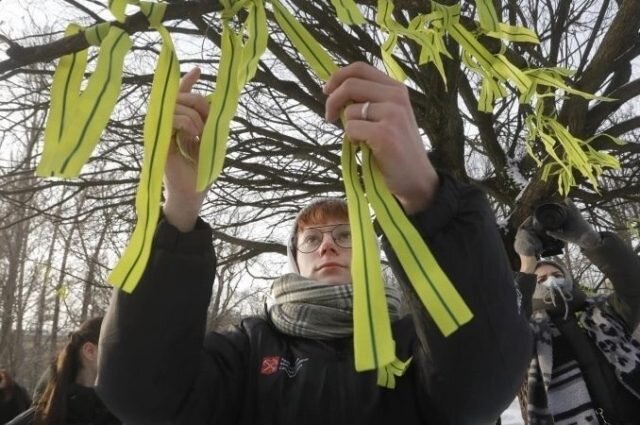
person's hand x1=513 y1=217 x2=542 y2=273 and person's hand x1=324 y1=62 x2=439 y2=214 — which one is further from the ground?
person's hand x1=513 y1=217 x2=542 y2=273

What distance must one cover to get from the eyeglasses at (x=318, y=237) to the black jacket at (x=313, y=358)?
281 millimetres

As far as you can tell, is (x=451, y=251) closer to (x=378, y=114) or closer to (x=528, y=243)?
(x=378, y=114)

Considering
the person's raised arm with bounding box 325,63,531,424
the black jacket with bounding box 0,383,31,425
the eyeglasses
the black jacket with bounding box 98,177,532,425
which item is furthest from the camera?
the black jacket with bounding box 0,383,31,425

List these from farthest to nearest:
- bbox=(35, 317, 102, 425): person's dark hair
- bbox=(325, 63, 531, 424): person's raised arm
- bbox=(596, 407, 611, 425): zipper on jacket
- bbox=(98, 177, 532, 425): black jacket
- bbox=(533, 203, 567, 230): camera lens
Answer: bbox=(35, 317, 102, 425): person's dark hair → bbox=(533, 203, 567, 230): camera lens → bbox=(596, 407, 611, 425): zipper on jacket → bbox=(98, 177, 532, 425): black jacket → bbox=(325, 63, 531, 424): person's raised arm

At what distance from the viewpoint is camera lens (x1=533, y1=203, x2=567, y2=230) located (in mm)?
1923

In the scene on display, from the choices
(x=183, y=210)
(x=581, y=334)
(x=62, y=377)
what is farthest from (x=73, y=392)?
(x=581, y=334)

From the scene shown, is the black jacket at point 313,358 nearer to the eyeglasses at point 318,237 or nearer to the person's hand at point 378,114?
the person's hand at point 378,114

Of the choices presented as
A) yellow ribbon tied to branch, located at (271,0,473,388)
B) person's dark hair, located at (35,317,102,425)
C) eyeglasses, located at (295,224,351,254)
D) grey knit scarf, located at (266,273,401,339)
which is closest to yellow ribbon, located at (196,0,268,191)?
yellow ribbon tied to branch, located at (271,0,473,388)

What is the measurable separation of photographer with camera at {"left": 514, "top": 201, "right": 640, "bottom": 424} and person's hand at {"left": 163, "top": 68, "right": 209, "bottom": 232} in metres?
1.36

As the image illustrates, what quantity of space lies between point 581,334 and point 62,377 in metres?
1.94

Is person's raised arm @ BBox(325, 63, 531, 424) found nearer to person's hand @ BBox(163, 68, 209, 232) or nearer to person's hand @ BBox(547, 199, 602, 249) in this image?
person's hand @ BBox(163, 68, 209, 232)

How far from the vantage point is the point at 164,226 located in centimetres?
84

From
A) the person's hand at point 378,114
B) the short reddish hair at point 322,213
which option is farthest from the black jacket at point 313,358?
the short reddish hair at point 322,213

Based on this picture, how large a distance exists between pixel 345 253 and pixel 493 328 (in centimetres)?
54
